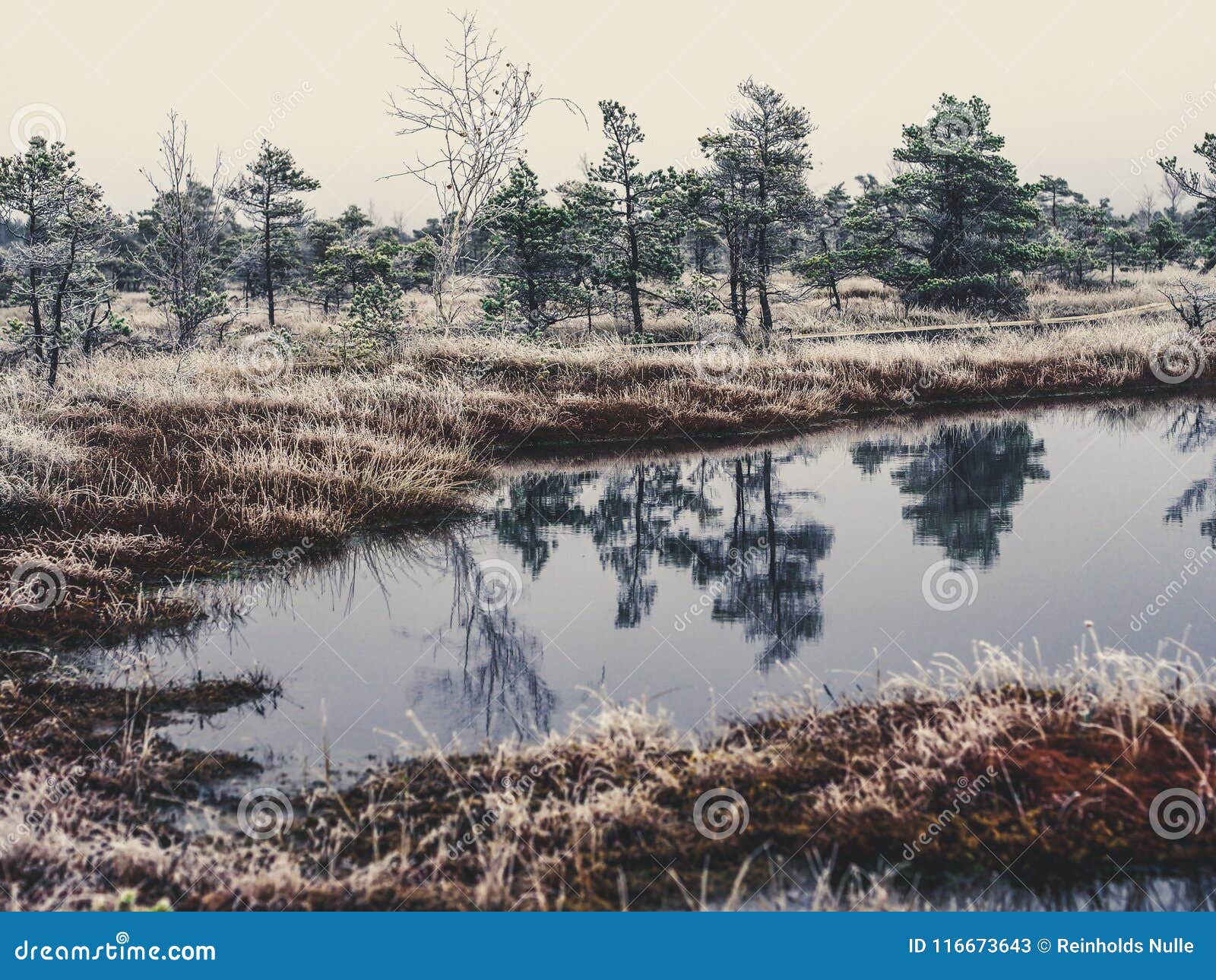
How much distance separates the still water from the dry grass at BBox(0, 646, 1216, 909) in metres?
0.57

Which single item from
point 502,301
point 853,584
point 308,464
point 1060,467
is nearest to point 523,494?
point 308,464

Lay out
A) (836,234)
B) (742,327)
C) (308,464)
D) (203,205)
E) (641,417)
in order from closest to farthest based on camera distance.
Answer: (308,464)
(641,417)
(203,205)
(742,327)
(836,234)

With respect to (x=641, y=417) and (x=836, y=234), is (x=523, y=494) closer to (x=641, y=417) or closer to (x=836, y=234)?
(x=641, y=417)

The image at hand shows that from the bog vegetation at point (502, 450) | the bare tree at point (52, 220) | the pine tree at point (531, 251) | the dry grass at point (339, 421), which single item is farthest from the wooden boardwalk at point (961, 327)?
the bare tree at point (52, 220)

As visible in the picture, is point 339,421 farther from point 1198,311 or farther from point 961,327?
point 961,327

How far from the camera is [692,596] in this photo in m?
8.03

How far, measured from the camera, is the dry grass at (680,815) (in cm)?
392

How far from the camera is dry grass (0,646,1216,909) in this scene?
12.9ft

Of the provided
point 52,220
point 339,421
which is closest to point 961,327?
point 339,421

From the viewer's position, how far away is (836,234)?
63844 millimetres

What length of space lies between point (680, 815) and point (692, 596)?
3.63 meters

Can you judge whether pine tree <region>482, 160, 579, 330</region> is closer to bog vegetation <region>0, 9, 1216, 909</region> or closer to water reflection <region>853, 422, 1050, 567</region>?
bog vegetation <region>0, 9, 1216, 909</region>

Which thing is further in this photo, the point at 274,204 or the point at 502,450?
the point at 274,204

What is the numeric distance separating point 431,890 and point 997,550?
6981 mm
